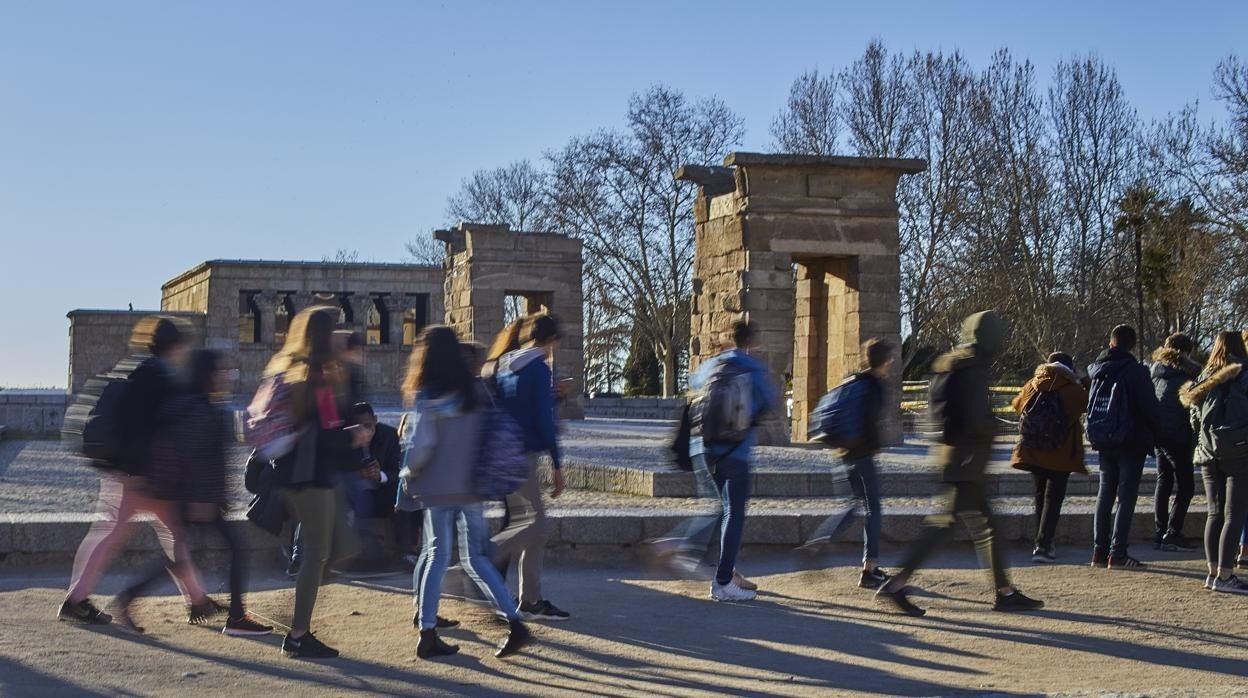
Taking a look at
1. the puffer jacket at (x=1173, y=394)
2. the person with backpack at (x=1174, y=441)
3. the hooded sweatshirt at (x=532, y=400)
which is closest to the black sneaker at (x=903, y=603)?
the hooded sweatshirt at (x=532, y=400)

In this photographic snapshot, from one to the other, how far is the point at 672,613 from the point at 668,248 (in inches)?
1638

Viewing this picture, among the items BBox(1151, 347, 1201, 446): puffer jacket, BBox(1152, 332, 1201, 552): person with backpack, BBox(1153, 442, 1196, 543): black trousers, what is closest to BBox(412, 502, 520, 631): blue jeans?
BBox(1152, 332, 1201, 552): person with backpack

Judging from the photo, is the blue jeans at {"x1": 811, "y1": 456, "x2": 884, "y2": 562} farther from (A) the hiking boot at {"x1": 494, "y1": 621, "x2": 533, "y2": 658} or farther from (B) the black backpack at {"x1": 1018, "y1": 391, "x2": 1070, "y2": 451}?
(A) the hiking boot at {"x1": 494, "y1": 621, "x2": 533, "y2": 658}

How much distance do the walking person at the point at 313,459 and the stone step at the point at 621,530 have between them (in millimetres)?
2684

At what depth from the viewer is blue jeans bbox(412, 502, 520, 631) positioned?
7.12 metres

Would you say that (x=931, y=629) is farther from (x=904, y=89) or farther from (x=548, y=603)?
(x=904, y=89)

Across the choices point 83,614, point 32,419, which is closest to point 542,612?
point 83,614

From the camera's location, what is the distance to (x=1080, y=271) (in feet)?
126

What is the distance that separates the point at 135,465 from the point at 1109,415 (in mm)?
5926

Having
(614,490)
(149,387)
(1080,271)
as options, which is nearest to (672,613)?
(149,387)

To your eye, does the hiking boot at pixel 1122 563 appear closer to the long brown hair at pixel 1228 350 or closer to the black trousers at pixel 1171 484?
the black trousers at pixel 1171 484

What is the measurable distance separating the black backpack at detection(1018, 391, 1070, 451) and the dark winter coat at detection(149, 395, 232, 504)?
5521 millimetres

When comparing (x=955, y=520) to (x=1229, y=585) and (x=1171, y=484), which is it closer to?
(x=1229, y=585)

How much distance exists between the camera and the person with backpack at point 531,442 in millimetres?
8125
